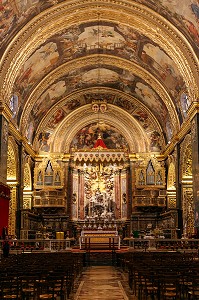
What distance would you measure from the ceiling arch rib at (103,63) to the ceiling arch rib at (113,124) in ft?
15.4

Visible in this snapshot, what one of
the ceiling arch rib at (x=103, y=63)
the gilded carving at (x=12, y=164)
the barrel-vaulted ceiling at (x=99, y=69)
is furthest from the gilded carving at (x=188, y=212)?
the gilded carving at (x=12, y=164)

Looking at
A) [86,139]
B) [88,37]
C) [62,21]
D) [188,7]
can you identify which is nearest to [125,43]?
[88,37]

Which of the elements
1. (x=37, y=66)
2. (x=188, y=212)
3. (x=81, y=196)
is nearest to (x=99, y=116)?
(x=81, y=196)

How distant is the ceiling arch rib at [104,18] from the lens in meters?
20.7

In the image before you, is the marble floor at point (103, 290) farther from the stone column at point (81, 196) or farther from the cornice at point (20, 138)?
the stone column at point (81, 196)

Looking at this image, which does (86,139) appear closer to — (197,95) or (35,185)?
(35,185)

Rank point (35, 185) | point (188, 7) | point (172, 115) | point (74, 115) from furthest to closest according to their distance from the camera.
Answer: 1. point (74, 115)
2. point (35, 185)
3. point (172, 115)
4. point (188, 7)

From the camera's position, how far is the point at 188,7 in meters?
18.8

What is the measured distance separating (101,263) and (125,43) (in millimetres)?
12484

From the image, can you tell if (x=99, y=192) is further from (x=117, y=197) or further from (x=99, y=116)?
(x=99, y=116)

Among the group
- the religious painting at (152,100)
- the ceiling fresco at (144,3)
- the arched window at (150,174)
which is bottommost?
the arched window at (150,174)

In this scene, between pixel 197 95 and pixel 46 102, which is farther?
pixel 46 102

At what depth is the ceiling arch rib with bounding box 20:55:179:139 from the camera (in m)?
26.4

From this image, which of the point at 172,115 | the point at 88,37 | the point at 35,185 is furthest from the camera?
the point at 35,185
